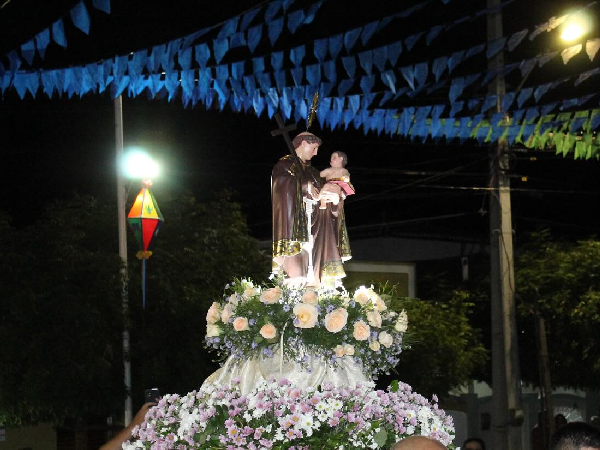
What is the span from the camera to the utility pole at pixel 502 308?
1727cm

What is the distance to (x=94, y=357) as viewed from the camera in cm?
2139

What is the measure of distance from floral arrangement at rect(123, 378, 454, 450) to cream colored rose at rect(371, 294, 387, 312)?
0.74 metres

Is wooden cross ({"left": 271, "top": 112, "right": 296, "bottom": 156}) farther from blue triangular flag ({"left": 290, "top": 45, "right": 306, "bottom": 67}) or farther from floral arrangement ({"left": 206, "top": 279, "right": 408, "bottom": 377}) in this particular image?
floral arrangement ({"left": 206, "top": 279, "right": 408, "bottom": 377})

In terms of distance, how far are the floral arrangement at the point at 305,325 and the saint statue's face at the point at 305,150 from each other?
1.15 meters

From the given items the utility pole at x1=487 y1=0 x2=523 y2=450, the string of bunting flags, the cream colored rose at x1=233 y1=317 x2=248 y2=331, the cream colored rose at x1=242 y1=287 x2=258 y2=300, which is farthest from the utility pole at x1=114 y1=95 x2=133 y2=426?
the cream colored rose at x1=233 y1=317 x2=248 y2=331

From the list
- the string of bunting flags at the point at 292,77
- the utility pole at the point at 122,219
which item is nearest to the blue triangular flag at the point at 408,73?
the string of bunting flags at the point at 292,77

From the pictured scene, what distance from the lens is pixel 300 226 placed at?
8258mm

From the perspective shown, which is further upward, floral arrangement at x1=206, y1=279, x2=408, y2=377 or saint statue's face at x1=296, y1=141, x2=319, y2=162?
saint statue's face at x1=296, y1=141, x2=319, y2=162

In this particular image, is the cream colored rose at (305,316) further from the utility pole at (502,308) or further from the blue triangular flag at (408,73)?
the utility pole at (502,308)

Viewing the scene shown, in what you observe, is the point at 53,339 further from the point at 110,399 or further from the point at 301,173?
the point at 301,173

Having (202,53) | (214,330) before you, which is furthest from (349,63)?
(214,330)

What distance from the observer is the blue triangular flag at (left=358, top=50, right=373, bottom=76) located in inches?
325

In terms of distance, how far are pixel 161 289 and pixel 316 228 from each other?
49.6 ft

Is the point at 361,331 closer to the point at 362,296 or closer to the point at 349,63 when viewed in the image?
the point at 362,296
